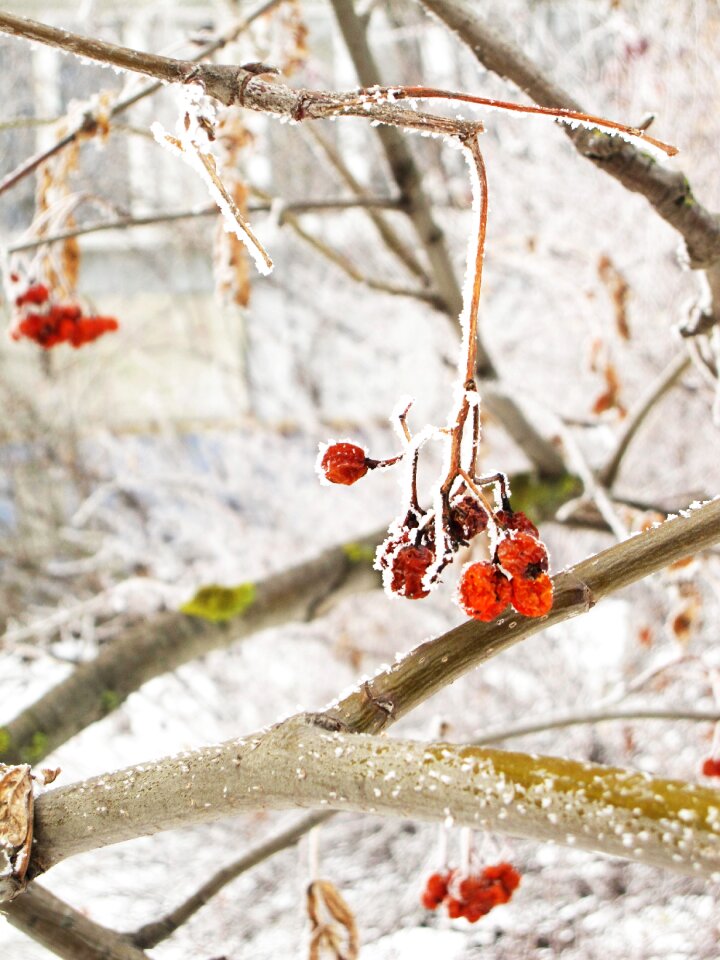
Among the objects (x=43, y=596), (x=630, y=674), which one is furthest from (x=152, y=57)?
(x=43, y=596)

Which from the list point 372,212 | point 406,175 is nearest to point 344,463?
point 406,175

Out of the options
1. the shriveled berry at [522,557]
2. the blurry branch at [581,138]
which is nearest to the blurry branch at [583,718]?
Answer: the blurry branch at [581,138]

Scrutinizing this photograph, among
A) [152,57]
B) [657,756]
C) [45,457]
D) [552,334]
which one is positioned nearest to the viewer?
[152,57]

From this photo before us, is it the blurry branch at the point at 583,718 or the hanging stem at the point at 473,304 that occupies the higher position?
the blurry branch at the point at 583,718

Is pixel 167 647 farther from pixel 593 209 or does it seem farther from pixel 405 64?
pixel 405 64

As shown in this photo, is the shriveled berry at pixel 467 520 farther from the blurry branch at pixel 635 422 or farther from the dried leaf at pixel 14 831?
the blurry branch at pixel 635 422

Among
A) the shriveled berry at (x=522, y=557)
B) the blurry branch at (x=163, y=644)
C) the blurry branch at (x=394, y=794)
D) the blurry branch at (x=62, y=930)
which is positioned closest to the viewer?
the blurry branch at (x=394, y=794)
